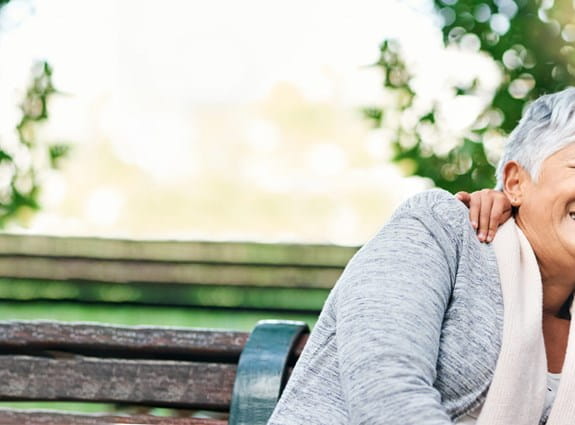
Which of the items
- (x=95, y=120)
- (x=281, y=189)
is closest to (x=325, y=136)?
(x=281, y=189)

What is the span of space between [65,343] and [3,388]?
0.17 meters

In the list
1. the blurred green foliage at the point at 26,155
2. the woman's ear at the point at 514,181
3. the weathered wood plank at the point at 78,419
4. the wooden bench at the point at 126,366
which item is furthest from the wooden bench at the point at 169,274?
the woman's ear at the point at 514,181

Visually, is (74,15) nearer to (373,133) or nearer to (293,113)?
(373,133)

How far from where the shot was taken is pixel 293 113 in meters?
5.76

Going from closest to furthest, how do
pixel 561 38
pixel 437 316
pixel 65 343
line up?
pixel 437 316, pixel 65 343, pixel 561 38

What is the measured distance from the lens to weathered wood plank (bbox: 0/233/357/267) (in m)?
3.10

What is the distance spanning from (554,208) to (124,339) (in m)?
0.94

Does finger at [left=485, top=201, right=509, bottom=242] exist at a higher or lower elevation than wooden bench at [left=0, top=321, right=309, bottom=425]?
higher

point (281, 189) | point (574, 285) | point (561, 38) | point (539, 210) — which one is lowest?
point (281, 189)

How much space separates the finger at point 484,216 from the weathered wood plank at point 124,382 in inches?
24.9

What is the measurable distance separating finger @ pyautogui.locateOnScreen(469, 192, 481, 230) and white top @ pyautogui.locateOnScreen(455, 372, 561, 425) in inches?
12.6

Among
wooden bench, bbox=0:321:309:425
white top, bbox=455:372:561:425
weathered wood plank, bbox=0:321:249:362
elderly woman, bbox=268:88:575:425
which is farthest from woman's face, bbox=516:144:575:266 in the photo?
weathered wood plank, bbox=0:321:249:362

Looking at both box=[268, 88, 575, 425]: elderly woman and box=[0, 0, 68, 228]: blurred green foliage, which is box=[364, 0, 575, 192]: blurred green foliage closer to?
box=[268, 88, 575, 425]: elderly woman

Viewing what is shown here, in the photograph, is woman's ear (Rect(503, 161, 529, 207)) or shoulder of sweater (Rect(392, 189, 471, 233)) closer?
shoulder of sweater (Rect(392, 189, 471, 233))
